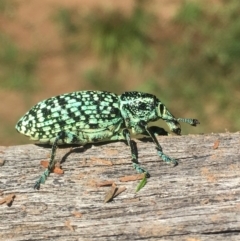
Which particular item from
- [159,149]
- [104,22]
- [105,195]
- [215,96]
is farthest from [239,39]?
[105,195]

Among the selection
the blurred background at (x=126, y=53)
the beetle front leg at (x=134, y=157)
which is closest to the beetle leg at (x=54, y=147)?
the beetle front leg at (x=134, y=157)

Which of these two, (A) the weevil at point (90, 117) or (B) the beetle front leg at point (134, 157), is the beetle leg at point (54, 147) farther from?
(B) the beetle front leg at point (134, 157)

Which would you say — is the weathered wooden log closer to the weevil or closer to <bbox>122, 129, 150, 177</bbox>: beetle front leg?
<bbox>122, 129, 150, 177</bbox>: beetle front leg

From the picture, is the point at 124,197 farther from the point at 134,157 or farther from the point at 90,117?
the point at 90,117

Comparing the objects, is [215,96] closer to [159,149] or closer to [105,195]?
[159,149]

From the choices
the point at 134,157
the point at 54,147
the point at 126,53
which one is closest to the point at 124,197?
the point at 134,157

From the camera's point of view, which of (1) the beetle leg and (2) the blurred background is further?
(2) the blurred background

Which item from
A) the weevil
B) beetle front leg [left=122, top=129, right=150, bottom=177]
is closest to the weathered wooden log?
beetle front leg [left=122, top=129, right=150, bottom=177]
